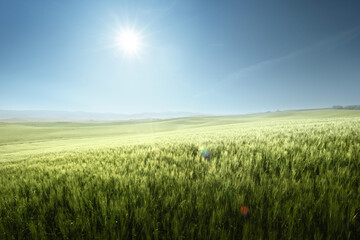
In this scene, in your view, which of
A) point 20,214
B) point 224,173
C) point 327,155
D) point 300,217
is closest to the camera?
point 300,217

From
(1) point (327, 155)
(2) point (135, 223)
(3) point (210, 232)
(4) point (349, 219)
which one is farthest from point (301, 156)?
(2) point (135, 223)

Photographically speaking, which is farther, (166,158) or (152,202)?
(166,158)

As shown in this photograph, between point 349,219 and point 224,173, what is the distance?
125cm

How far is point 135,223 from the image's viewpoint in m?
1.27

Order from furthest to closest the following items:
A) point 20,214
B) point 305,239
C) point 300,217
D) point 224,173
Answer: point 224,173, point 20,214, point 300,217, point 305,239

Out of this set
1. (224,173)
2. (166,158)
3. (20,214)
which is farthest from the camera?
(166,158)

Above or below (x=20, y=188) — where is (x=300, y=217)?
above

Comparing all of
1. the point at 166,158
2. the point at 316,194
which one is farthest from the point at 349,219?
the point at 166,158

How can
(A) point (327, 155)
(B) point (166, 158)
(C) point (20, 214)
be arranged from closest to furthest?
(C) point (20, 214), (A) point (327, 155), (B) point (166, 158)

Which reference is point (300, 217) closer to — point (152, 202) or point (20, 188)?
point (152, 202)

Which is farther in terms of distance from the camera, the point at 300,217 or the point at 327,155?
the point at 327,155

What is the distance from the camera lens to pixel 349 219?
109 centimetres

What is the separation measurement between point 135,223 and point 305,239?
122cm

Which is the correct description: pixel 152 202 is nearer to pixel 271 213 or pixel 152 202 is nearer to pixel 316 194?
pixel 271 213
